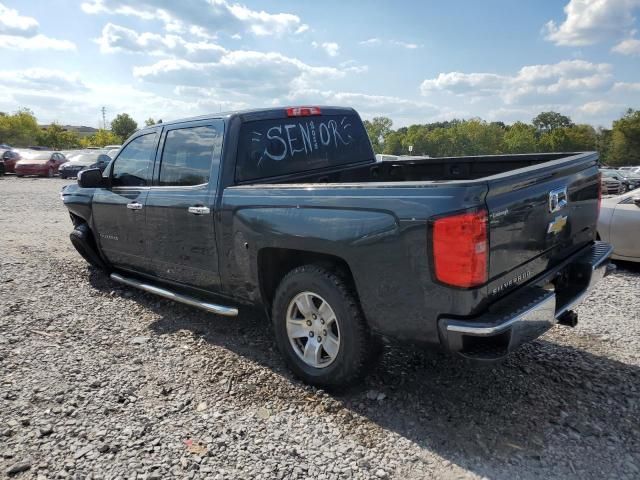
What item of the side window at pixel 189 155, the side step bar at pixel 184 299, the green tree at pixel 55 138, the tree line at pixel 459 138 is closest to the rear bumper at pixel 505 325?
the side step bar at pixel 184 299

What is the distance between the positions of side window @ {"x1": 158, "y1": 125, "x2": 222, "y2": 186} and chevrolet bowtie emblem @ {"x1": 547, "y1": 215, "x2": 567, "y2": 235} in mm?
2443

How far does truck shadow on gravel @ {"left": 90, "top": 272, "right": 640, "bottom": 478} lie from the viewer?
2715 millimetres

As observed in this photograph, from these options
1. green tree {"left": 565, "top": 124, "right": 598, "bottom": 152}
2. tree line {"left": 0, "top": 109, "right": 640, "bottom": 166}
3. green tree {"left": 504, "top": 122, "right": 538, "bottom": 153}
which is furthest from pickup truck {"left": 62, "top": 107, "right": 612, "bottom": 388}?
green tree {"left": 565, "top": 124, "right": 598, "bottom": 152}

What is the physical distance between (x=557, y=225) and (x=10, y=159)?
2946 cm

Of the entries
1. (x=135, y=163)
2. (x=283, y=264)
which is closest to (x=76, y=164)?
(x=135, y=163)

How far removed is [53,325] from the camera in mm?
4645

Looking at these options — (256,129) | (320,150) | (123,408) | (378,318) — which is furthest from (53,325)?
(378,318)

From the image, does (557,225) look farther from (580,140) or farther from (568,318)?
(580,140)

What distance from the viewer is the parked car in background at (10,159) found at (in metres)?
26.2

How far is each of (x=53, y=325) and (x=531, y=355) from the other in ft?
13.7

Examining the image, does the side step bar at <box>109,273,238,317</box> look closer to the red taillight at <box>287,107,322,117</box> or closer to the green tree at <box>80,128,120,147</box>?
the red taillight at <box>287,107,322,117</box>

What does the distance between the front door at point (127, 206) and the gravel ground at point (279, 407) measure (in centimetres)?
71

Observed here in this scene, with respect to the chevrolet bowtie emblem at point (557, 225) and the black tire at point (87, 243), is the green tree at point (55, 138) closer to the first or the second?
the black tire at point (87, 243)

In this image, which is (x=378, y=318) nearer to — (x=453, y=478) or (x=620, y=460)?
(x=453, y=478)
